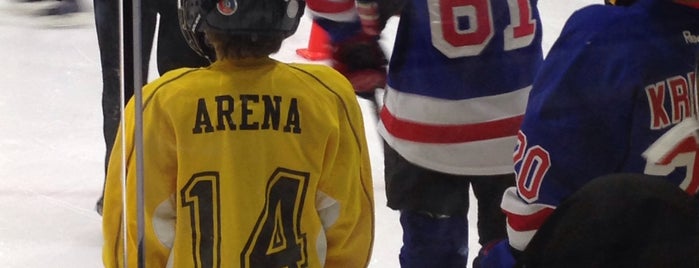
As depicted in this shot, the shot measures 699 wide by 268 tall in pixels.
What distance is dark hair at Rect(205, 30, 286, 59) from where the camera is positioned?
0.96 meters

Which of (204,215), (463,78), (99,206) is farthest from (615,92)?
(99,206)

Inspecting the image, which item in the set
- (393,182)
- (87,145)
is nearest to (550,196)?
(393,182)

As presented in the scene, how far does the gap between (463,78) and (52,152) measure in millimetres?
939

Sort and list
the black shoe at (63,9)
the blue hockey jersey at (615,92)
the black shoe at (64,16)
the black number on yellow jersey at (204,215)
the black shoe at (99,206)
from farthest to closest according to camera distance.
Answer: the black shoe at (63,9), the black shoe at (64,16), the black shoe at (99,206), the black number on yellow jersey at (204,215), the blue hockey jersey at (615,92)

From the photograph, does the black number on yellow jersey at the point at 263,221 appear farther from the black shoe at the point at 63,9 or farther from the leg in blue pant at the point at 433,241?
the black shoe at the point at 63,9

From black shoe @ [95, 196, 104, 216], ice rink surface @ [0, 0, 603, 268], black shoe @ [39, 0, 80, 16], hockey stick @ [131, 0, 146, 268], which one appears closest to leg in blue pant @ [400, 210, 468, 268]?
ice rink surface @ [0, 0, 603, 268]

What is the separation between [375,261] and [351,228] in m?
0.04

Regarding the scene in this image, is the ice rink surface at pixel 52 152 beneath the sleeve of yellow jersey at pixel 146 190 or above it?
beneath

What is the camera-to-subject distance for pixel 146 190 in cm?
100

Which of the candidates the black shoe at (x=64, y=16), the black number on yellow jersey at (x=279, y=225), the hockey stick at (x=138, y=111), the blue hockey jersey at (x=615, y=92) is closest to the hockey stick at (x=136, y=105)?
the hockey stick at (x=138, y=111)

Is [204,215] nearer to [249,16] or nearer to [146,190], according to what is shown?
[146,190]

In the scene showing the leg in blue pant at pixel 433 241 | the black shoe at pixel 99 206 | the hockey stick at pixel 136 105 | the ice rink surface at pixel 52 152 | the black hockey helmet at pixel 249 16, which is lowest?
the ice rink surface at pixel 52 152

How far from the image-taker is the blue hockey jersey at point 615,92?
884 mm

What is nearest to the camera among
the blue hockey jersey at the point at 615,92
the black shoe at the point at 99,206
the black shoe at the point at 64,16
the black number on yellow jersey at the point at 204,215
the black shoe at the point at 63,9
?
the blue hockey jersey at the point at 615,92
